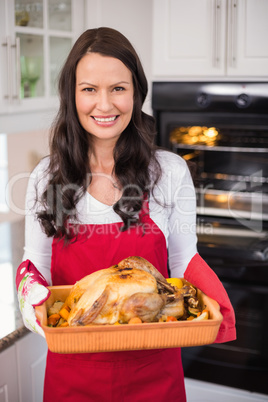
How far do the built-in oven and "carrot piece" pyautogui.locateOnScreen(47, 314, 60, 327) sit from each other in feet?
3.78

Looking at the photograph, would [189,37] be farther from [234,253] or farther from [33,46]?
[234,253]

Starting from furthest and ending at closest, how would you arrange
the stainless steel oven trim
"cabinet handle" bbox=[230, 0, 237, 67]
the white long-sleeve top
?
the stainless steel oven trim
"cabinet handle" bbox=[230, 0, 237, 67]
the white long-sleeve top

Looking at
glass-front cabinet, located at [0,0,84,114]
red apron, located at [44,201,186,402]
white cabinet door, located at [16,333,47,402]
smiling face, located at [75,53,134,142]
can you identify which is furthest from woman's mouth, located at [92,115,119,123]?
white cabinet door, located at [16,333,47,402]

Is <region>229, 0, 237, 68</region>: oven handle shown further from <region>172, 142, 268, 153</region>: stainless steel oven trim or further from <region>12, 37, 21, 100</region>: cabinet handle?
<region>12, 37, 21, 100</region>: cabinet handle

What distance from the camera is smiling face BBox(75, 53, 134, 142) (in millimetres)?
1214

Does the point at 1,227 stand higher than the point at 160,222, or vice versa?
the point at 160,222

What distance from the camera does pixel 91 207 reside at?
1.34m

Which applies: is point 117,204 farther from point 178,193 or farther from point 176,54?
point 176,54

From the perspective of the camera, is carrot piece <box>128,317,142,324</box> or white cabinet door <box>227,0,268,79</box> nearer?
carrot piece <box>128,317,142,324</box>

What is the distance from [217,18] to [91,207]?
1075 millimetres

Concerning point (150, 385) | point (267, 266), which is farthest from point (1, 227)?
point (150, 385)

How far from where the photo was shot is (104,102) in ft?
3.94

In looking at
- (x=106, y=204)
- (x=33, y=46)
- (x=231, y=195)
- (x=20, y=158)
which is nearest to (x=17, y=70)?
(x=33, y=46)

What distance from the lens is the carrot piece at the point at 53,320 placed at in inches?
41.1
